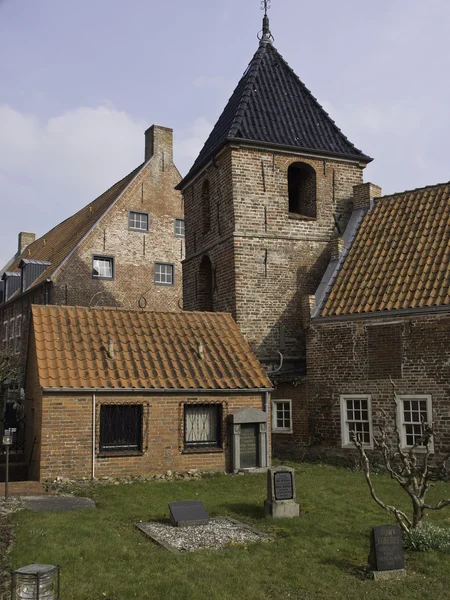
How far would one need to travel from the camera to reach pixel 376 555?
25.6 feet

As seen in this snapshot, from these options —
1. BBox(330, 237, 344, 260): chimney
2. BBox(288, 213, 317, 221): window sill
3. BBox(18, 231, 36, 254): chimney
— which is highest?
BBox(18, 231, 36, 254): chimney

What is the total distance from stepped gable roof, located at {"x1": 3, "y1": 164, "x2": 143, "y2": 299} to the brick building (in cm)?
7

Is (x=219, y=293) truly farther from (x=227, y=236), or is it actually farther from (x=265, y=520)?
(x=265, y=520)

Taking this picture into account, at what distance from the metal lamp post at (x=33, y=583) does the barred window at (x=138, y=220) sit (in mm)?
25147

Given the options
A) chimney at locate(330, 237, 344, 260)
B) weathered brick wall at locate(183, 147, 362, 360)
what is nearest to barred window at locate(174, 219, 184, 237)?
weathered brick wall at locate(183, 147, 362, 360)

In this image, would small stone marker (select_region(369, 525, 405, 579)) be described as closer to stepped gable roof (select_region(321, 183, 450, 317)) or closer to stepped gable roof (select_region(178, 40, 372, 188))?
stepped gable roof (select_region(321, 183, 450, 317))

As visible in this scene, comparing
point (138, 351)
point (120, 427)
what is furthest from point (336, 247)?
point (120, 427)

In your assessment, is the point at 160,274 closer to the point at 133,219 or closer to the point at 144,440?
the point at 133,219

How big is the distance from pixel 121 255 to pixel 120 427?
15.6 meters

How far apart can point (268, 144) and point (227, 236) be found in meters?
3.35

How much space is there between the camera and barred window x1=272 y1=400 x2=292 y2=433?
18500mm

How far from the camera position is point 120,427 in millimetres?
14930

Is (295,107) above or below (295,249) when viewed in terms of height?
above

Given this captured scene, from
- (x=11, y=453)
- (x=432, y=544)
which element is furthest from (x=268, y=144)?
(x=432, y=544)
